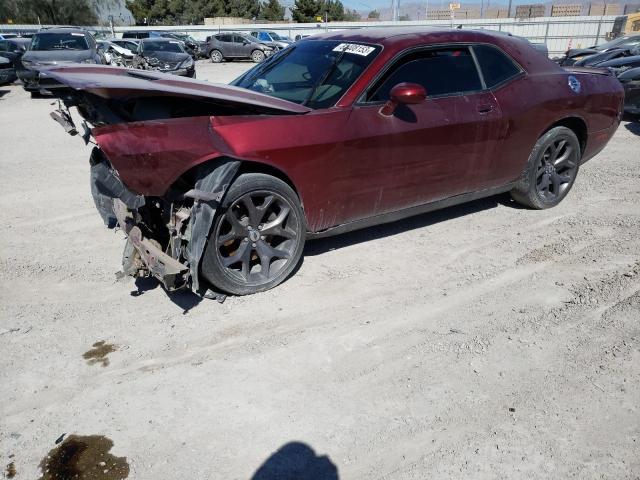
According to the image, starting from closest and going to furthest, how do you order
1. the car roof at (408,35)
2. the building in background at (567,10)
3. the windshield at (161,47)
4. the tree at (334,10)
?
the car roof at (408,35)
the windshield at (161,47)
the building in background at (567,10)
the tree at (334,10)

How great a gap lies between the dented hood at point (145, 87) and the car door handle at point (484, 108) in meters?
1.53

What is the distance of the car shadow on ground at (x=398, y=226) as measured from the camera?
14.5ft

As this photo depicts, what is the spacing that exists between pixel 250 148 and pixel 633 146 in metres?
6.99

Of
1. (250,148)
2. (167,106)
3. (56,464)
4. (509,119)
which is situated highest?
(167,106)

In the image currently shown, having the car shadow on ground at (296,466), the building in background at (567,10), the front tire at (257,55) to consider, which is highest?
the car shadow on ground at (296,466)

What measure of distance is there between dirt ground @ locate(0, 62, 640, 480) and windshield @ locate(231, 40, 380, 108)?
1.29m

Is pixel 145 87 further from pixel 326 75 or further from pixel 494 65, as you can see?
pixel 494 65

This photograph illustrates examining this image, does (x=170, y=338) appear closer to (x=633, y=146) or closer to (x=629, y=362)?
(x=629, y=362)

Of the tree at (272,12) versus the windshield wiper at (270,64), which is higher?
the windshield wiper at (270,64)

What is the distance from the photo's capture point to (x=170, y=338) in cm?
315

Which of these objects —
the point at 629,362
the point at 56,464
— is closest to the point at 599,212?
the point at 629,362

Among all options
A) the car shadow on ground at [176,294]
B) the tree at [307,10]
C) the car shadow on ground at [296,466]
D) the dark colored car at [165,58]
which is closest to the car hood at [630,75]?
the car shadow on ground at [176,294]

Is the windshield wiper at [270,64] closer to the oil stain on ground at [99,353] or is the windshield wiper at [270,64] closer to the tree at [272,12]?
the oil stain on ground at [99,353]

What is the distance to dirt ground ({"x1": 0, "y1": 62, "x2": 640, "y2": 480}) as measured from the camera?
2.31 meters
